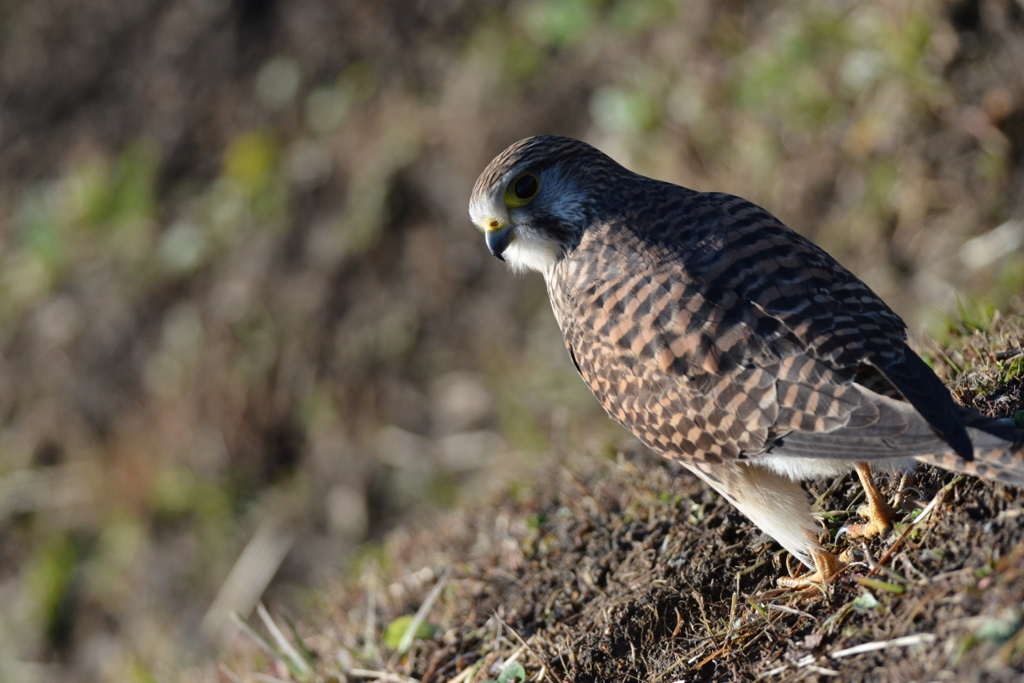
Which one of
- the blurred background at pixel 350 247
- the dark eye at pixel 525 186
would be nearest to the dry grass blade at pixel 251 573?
the blurred background at pixel 350 247

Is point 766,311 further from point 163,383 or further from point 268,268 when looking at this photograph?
point 163,383

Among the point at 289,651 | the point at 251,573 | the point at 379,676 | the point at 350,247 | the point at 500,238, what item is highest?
the point at 350,247

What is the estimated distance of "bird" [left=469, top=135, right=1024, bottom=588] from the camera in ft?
8.70

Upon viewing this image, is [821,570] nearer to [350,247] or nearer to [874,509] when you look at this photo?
[874,509]

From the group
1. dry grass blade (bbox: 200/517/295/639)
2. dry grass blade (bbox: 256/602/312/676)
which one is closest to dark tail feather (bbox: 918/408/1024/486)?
dry grass blade (bbox: 256/602/312/676)

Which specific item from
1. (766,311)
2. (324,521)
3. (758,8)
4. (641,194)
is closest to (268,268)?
(324,521)

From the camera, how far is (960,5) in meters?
5.95

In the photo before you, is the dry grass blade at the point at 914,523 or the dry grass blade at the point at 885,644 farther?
the dry grass blade at the point at 914,523

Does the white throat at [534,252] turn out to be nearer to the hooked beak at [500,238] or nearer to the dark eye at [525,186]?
the hooked beak at [500,238]

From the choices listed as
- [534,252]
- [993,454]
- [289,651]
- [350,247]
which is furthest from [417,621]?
[350,247]

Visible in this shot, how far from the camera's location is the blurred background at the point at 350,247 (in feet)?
20.4

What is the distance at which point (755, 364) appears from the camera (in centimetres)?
290

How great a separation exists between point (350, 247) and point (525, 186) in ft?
13.8

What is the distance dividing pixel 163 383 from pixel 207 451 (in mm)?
832
